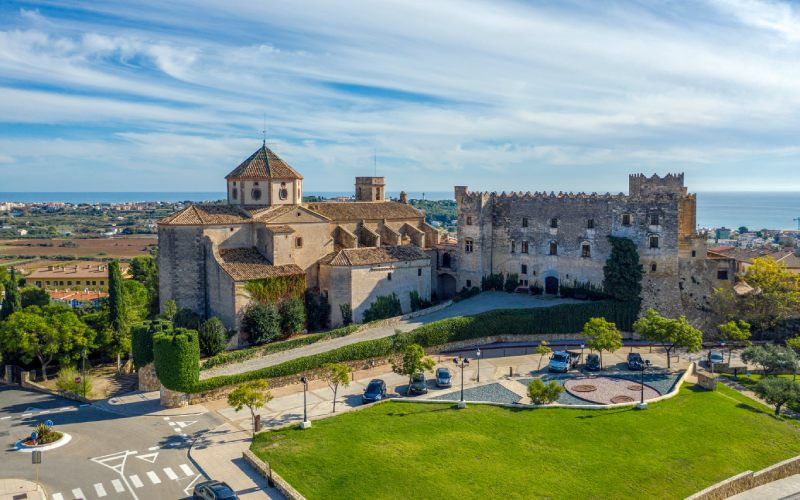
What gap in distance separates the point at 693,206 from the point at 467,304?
881 inches

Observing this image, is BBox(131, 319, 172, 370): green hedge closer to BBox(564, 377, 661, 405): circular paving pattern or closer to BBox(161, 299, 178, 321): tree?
BBox(161, 299, 178, 321): tree

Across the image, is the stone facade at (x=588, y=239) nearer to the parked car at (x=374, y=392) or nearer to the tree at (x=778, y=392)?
the tree at (x=778, y=392)

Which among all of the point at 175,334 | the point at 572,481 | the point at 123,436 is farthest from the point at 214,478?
the point at 572,481

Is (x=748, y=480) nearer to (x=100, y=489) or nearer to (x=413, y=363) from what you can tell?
(x=413, y=363)

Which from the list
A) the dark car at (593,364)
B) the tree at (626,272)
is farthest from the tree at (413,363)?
the tree at (626,272)

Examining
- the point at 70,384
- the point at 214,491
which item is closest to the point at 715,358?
the point at 214,491

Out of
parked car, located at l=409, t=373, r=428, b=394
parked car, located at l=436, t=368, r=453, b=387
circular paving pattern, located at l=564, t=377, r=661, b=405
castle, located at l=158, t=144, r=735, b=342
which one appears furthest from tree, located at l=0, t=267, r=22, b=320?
circular paving pattern, located at l=564, t=377, r=661, b=405

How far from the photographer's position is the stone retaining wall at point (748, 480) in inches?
1087

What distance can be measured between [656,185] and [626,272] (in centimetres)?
810

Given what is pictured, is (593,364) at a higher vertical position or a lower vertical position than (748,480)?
higher

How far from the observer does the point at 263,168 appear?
5509 cm

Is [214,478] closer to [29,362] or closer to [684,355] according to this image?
[29,362]

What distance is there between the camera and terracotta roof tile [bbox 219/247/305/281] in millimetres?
47906

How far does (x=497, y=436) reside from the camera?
31.9 metres
